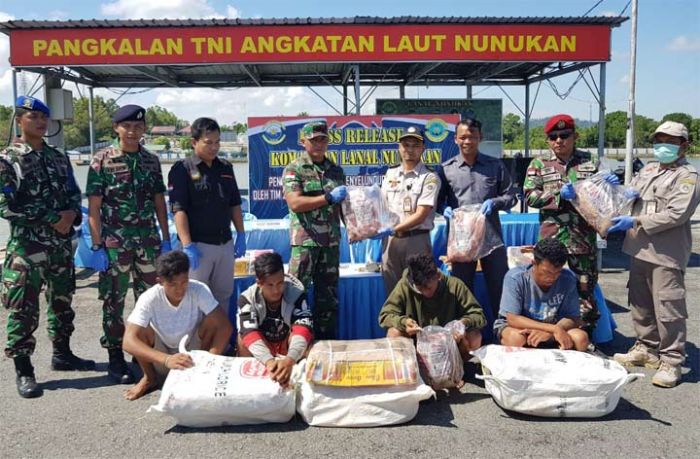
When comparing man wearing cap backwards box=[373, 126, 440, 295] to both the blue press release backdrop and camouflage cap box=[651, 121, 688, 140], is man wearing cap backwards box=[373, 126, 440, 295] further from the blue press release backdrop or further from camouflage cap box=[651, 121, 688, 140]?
the blue press release backdrop

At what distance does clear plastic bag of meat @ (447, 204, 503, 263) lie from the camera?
12.5 feet

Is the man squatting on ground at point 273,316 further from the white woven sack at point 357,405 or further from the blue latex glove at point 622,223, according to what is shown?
the blue latex glove at point 622,223

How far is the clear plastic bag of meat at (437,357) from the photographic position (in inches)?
130

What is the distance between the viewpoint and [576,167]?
3932 mm

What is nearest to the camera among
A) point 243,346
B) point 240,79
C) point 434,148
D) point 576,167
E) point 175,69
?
point 243,346

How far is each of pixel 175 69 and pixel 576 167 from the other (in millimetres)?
8896

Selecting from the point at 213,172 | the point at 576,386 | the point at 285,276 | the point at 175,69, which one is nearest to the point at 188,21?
the point at 175,69

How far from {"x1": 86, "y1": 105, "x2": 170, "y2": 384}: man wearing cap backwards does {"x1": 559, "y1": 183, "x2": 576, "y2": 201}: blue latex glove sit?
285cm

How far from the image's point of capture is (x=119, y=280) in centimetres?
367

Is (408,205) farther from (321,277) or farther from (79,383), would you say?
(79,383)

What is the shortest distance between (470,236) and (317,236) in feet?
3.56

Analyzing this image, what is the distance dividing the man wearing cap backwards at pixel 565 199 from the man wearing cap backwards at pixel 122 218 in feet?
9.04

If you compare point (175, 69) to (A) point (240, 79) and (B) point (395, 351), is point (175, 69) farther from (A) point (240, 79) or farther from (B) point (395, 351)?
(B) point (395, 351)

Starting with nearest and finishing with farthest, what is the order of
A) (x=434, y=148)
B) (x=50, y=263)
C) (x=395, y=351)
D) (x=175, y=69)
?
(x=395, y=351)
(x=50, y=263)
(x=434, y=148)
(x=175, y=69)
